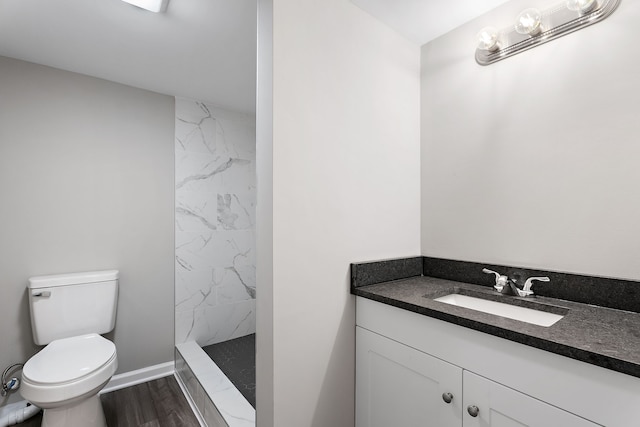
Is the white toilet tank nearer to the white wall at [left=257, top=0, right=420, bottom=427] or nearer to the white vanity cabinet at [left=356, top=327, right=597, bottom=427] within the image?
the white wall at [left=257, top=0, right=420, bottom=427]

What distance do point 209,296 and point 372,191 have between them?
1890mm

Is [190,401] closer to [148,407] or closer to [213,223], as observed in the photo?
[148,407]

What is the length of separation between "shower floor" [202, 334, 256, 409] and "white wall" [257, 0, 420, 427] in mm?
782

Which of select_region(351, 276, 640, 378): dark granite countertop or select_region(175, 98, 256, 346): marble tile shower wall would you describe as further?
select_region(175, 98, 256, 346): marble tile shower wall

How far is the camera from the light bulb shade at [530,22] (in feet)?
4.02

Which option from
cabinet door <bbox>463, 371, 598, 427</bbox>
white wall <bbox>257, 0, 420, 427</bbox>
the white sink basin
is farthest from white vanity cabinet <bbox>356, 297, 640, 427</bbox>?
the white sink basin

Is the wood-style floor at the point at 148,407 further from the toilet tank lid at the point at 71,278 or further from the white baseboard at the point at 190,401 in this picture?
the toilet tank lid at the point at 71,278

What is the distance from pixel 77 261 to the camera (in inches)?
78.1

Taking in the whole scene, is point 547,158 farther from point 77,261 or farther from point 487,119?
point 77,261

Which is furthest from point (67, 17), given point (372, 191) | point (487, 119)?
point (487, 119)

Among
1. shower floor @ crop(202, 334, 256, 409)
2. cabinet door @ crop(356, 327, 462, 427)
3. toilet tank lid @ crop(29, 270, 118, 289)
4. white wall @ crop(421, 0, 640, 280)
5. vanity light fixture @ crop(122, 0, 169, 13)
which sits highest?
vanity light fixture @ crop(122, 0, 169, 13)

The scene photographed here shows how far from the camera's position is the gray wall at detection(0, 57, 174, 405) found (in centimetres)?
181

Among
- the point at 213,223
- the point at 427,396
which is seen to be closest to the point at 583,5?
the point at 427,396

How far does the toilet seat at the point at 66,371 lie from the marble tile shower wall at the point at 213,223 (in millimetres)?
736
